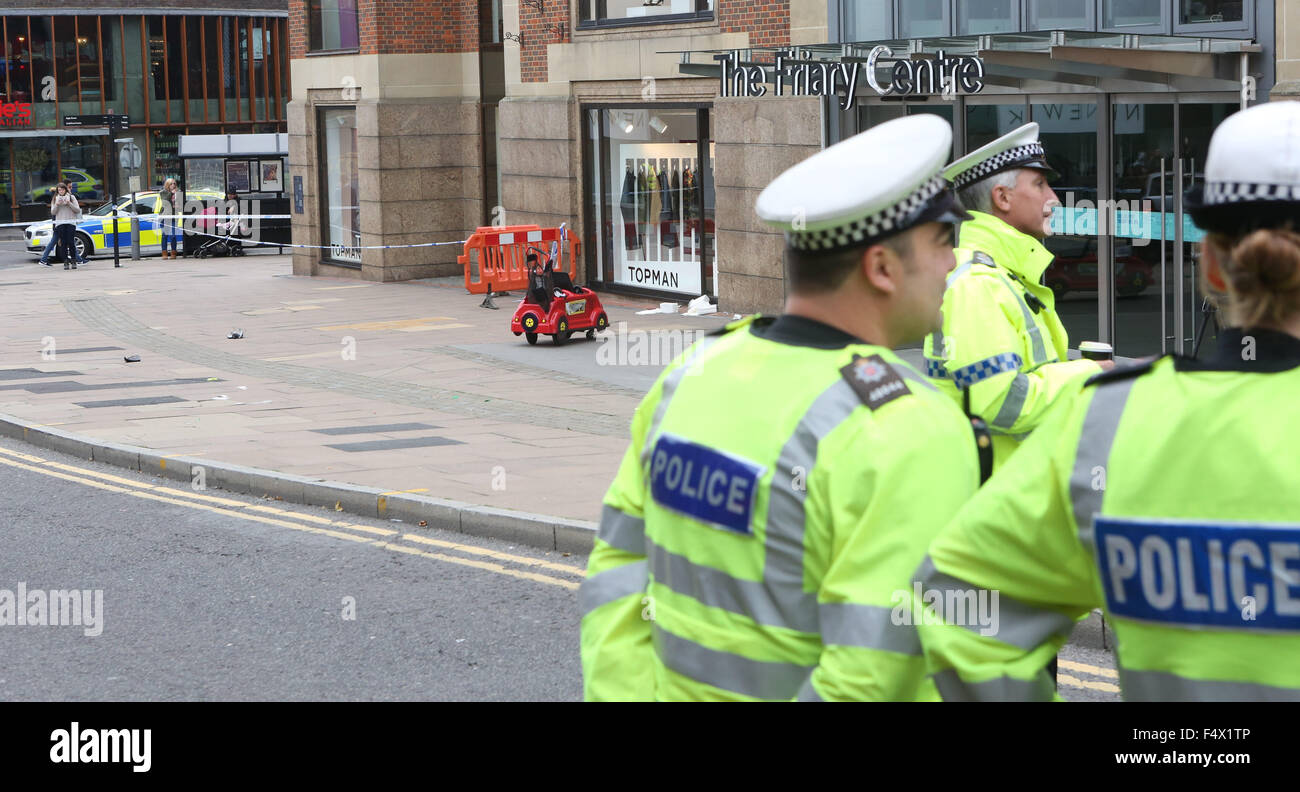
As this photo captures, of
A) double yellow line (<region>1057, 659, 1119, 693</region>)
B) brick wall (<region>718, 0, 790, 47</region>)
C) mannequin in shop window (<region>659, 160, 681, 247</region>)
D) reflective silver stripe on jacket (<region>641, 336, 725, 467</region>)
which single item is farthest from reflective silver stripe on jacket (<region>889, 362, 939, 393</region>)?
mannequin in shop window (<region>659, 160, 681, 247</region>)

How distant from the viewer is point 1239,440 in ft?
6.64

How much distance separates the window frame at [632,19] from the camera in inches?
790

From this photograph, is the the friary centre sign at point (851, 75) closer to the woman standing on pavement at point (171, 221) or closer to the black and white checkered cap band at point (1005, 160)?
the black and white checkered cap band at point (1005, 160)

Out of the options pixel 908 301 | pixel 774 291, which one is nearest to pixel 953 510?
pixel 908 301

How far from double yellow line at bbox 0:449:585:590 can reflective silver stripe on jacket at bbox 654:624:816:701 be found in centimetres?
554

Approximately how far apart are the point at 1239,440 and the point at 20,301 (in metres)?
25.8

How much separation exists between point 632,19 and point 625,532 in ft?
63.6

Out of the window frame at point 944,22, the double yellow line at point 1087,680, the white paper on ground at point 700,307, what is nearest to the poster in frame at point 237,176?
the white paper on ground at point 700,307

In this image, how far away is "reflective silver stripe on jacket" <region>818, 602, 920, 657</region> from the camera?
2213mm

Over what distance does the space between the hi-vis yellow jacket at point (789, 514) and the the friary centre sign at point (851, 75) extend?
38.2 feet

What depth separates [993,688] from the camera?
7.06 feet

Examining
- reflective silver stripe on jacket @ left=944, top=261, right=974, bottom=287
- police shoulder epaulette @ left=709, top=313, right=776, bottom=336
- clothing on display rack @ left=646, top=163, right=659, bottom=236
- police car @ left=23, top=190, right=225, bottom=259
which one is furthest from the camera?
police car @ left=23, top=190, right=225, bottom=259

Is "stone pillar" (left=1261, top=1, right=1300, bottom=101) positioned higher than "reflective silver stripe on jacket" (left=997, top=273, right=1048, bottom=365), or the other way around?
"stone pillar" (left=1261, top=1, right=1300, bottom=101)

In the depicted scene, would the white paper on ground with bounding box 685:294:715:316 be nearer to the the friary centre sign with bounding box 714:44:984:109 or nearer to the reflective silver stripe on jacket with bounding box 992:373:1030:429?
the the friary centre sign with bounding box 714:44:984:109
